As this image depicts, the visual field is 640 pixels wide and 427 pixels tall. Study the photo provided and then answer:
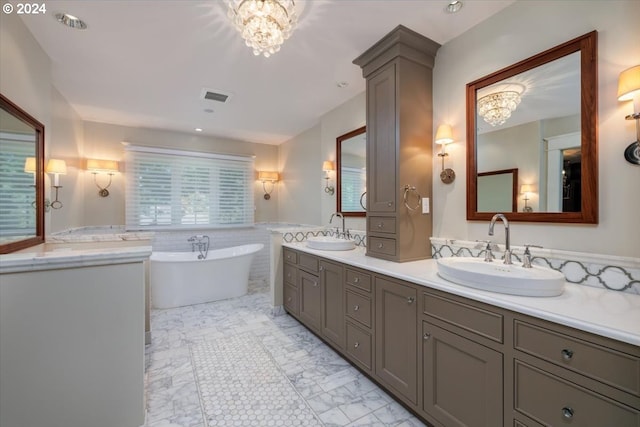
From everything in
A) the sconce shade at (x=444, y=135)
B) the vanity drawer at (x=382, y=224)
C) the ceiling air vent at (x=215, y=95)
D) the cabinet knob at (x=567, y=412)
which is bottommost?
the cabinet knob at (x=567, y=412)

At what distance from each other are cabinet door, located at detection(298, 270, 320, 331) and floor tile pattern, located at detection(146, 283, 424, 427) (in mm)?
178

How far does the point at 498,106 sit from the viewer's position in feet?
6.17

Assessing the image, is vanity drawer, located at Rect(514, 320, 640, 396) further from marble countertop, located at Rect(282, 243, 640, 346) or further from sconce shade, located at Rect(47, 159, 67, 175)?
sconce shade, located at Rect(47, 159, 67, 175)

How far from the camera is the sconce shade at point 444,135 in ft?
6.77

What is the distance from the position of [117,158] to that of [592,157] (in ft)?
17.3

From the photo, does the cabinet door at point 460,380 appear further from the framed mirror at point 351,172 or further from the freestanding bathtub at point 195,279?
the freestanding bathtub at point 195,279

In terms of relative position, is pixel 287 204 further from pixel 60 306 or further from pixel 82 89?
pixel 60 306

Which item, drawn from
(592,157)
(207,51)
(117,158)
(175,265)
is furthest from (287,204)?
(592,157)

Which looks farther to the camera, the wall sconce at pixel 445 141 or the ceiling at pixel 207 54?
the wall sconce at pixel 445 141

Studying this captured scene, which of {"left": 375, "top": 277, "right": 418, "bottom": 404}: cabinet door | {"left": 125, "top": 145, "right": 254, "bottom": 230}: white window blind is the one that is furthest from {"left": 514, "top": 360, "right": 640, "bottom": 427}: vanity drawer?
{"left": 125, "top": 145, "right": 254, "bottom": 230}: white window blind

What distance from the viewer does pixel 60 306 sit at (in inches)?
55.3

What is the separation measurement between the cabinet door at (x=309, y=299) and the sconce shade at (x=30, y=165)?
239 centimetres

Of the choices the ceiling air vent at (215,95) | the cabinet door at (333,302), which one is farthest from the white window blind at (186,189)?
the cabinet door at (333,302)

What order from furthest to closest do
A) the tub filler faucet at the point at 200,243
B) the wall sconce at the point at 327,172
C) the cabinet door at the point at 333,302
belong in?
the tub filler faucet at the point at 200,243
the wall sconce at the point at 327,172
the cabinet door at the point at 333,302
